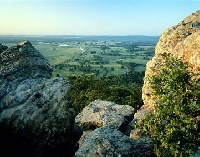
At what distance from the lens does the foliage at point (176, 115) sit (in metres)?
23.6

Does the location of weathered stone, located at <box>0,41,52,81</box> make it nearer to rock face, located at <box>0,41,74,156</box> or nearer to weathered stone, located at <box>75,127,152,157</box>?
rock face, located at <box>0,41,74,156</box>

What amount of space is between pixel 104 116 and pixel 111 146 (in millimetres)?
14668

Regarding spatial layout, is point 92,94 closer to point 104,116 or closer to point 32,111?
point 104,116

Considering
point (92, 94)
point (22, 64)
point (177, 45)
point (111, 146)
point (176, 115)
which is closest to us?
point (111, 146)

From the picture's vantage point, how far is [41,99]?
26031mm

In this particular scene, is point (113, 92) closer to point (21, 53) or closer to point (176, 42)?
point (176, 42)

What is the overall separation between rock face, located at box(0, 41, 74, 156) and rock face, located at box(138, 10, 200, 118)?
30.7ft

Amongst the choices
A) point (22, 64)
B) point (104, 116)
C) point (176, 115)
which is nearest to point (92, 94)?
point (104, 116)

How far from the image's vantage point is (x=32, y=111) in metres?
25.3

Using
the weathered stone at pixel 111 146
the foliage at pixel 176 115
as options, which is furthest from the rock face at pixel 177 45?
the weathered stone at pixel 111 146

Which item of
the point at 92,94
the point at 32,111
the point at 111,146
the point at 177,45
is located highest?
the point at 177,45

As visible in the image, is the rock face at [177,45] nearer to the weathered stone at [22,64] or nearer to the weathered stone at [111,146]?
the weathered stone at [111,146]

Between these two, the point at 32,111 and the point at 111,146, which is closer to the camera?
the point at 111,146

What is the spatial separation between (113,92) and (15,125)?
5028 cm
